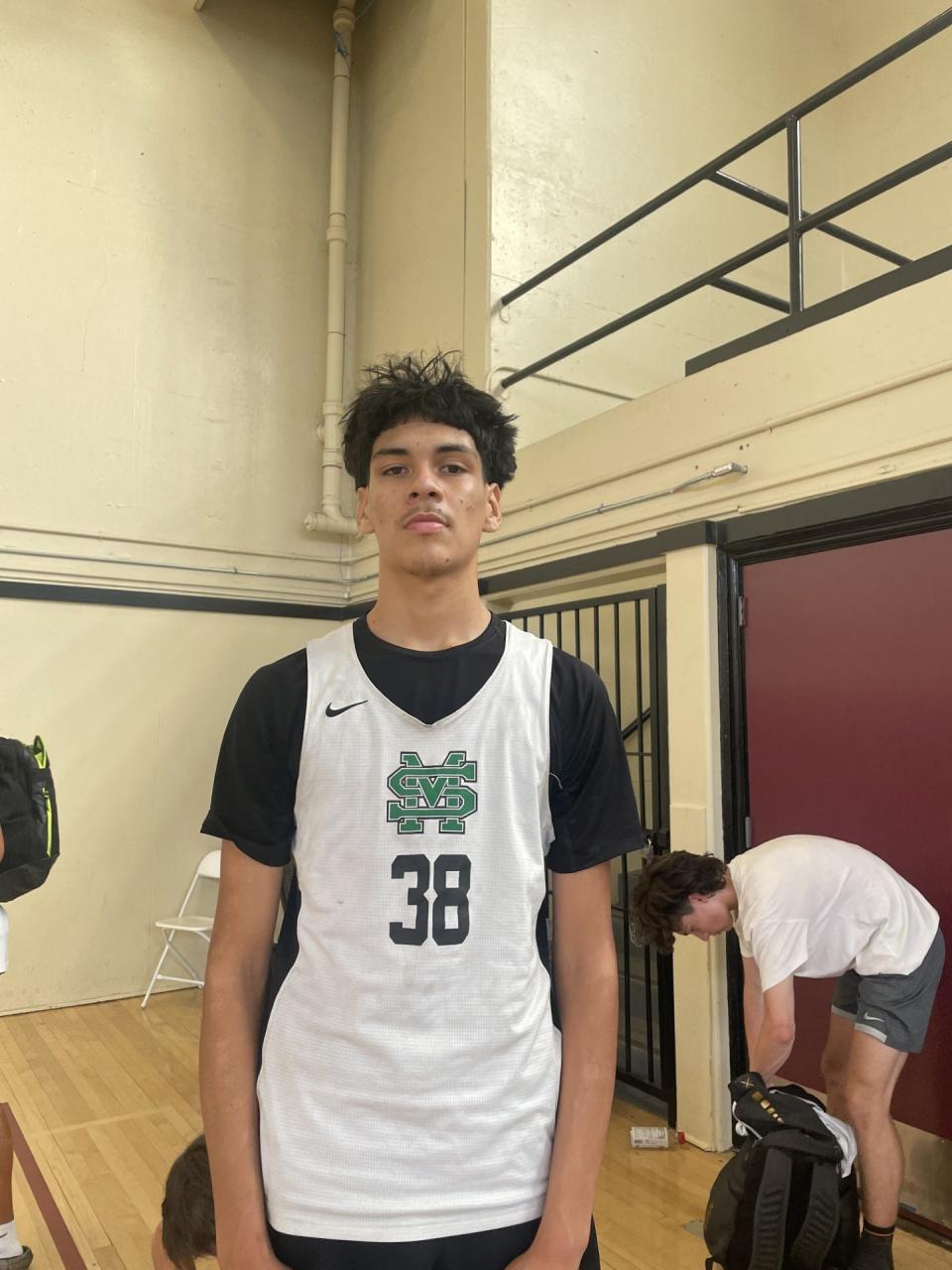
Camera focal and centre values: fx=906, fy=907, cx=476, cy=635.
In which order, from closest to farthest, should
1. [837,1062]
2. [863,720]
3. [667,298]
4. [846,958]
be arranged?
[846,958] → [837,1062] → [863,720] → [667,298]

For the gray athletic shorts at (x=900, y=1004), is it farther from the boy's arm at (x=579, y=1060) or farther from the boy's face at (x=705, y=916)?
the boy's arm at (x=579, y=1060)

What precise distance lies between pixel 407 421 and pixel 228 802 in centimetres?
58

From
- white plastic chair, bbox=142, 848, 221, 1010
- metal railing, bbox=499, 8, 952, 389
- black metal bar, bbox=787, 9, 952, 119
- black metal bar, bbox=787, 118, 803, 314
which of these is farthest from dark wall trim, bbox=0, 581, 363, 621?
black metal bar, bbox=787, 9, 952, 119

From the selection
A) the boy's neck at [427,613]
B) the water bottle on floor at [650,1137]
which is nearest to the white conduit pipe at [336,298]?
the water bottle on floor at [650,1137]

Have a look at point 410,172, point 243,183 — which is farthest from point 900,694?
point 243,183

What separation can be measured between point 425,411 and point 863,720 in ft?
8.36

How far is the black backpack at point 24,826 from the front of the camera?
2512 mm

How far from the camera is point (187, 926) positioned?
5.57m

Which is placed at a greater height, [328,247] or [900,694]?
[328,247]

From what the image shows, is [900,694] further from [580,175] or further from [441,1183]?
[580,175]

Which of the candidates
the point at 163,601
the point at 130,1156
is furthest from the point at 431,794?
the point at 163,601

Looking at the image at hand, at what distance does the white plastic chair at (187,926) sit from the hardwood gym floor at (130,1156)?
1.75ft

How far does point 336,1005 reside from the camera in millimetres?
1091

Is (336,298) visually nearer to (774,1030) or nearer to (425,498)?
(774,1030)
